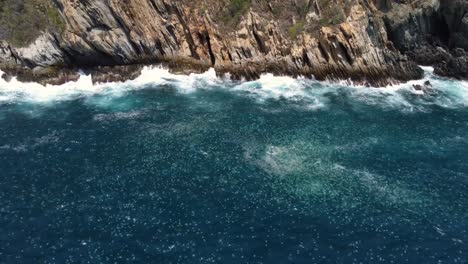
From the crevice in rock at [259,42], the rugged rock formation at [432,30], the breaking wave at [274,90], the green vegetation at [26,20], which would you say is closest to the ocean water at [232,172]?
the breaking wave at [274,90]

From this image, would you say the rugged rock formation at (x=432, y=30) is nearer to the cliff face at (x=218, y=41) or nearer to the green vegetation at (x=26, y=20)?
the cliff face at (x=218, y=41)

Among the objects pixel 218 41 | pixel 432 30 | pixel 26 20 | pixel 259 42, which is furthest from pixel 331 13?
pixel 26 20

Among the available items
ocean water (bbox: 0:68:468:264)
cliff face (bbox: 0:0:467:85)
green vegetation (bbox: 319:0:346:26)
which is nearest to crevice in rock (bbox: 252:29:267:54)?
cliff face (bbox: 0:0:467:85)

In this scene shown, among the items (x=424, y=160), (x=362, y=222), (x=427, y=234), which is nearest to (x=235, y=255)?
(x=362, y=222)

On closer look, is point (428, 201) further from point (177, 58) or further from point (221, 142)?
point (177, 58)

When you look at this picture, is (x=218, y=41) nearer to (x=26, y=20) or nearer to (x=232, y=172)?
(x=232, y=172)

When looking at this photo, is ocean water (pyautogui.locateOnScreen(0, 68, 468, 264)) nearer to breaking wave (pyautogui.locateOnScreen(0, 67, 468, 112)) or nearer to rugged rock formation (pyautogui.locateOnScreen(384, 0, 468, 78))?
breaking wave (pyautogui.locateOnScreen(0, 67, 468, 112))
